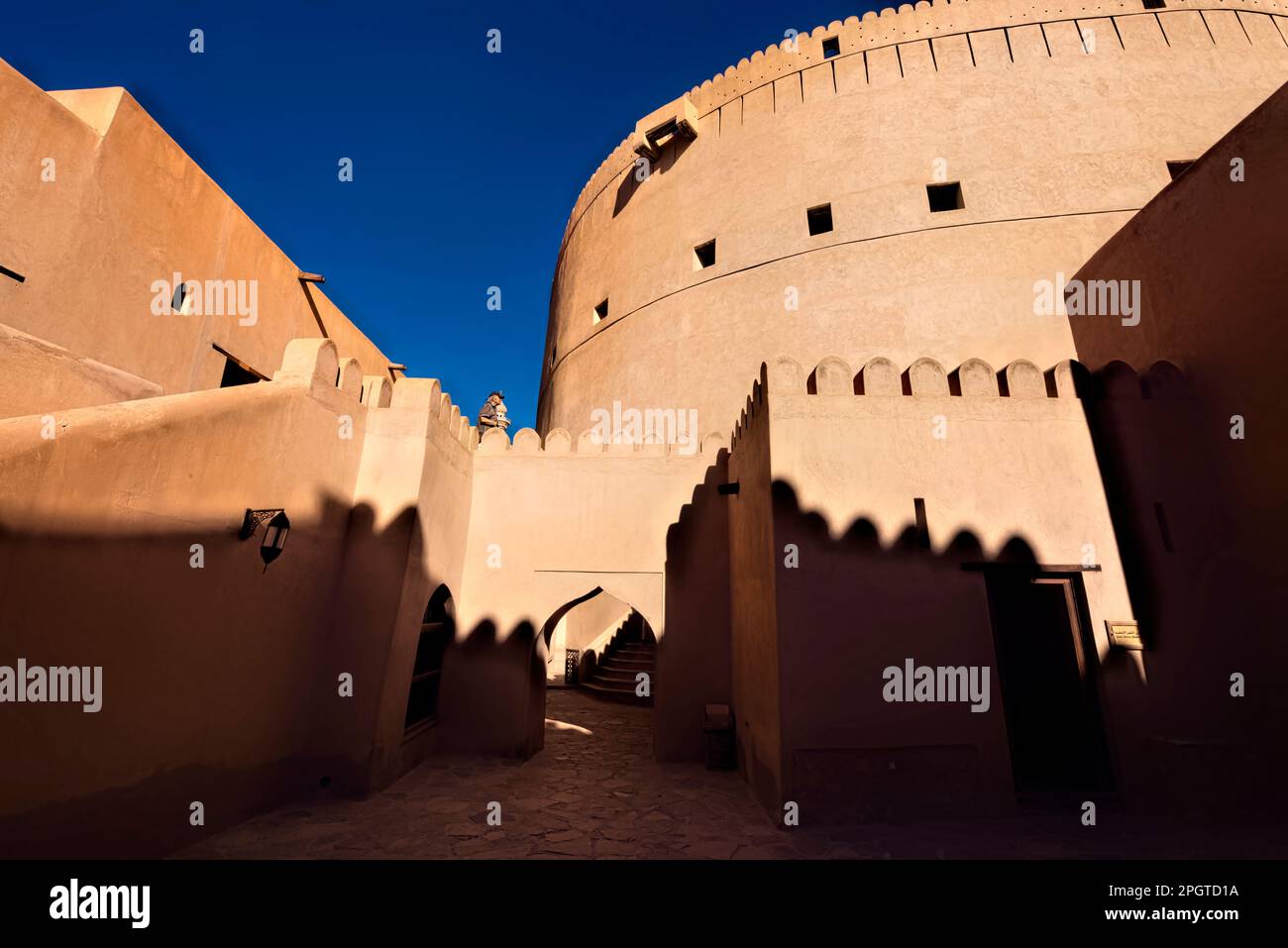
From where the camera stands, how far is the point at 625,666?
40.3ft

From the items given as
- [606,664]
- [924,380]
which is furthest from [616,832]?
[606,664]

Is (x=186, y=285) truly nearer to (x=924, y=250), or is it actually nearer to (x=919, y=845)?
(x=919, y=845)

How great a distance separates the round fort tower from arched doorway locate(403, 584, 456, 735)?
21.8ft

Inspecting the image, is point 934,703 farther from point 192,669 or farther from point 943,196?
point 943,196

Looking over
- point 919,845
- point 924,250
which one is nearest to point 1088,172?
point 924,250

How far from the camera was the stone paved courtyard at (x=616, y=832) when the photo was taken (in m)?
4.25

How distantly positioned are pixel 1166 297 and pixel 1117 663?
180 inches

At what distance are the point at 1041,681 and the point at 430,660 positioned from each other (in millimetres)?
7714

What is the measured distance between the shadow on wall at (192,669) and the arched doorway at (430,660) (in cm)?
73

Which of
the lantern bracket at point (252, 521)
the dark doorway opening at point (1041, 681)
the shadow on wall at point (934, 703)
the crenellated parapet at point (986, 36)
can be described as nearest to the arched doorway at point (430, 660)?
the lantern bracket at point (252, 521)

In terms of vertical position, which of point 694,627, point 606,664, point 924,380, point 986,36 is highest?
point 986,36

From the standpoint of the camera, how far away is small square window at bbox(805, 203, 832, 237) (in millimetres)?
11957

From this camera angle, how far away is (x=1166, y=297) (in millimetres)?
6660

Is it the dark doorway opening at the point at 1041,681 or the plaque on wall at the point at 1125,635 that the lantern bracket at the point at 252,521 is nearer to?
the dark doorway opening at the point at 1041,681
